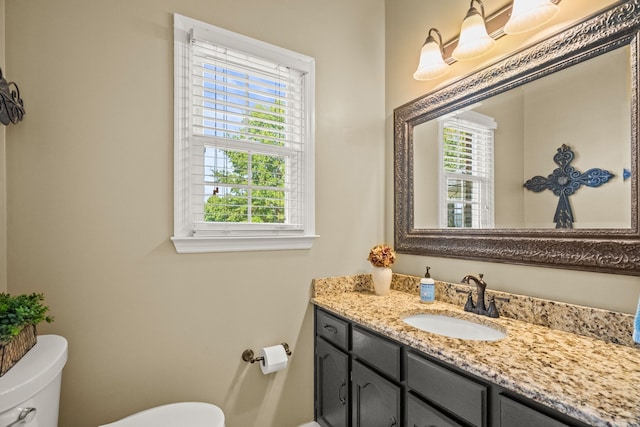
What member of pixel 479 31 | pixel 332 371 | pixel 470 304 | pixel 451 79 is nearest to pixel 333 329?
pixel 332 371

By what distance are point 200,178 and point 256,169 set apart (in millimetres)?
319

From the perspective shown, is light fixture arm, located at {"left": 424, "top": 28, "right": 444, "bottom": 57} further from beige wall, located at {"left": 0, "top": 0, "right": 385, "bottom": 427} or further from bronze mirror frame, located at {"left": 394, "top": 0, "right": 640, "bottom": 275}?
beige wall, located at {"left": 0, "top": 0, "right": 385, "bottom": 427}

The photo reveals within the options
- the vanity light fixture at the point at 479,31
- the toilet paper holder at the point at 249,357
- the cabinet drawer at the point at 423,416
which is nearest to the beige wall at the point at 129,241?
the toilet paper holder at the point at 249,357

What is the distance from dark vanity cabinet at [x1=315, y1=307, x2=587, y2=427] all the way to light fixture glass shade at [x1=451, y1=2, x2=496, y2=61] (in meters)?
1.44

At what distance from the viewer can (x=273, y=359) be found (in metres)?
1.69

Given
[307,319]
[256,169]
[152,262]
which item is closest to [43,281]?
[152,262]

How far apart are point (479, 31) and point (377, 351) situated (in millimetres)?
1593

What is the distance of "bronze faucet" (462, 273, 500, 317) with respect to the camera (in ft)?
4.84

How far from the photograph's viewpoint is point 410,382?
4.09 ft

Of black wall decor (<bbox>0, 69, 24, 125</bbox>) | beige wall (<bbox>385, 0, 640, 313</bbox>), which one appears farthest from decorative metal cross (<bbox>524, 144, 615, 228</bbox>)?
black wall decor (<bbox>0, 69, 24, 125</bbox>)

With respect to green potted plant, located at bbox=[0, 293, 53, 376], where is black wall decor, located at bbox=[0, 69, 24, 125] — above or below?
above

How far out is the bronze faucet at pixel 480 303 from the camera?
1477mm

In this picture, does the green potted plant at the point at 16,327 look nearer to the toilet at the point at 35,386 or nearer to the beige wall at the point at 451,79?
the toilet at the point at 35,386

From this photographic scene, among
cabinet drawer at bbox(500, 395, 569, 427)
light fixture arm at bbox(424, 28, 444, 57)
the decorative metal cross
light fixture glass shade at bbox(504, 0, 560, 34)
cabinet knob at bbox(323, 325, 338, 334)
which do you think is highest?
light fixture arm at bbox(424, 28, 444, 57)
